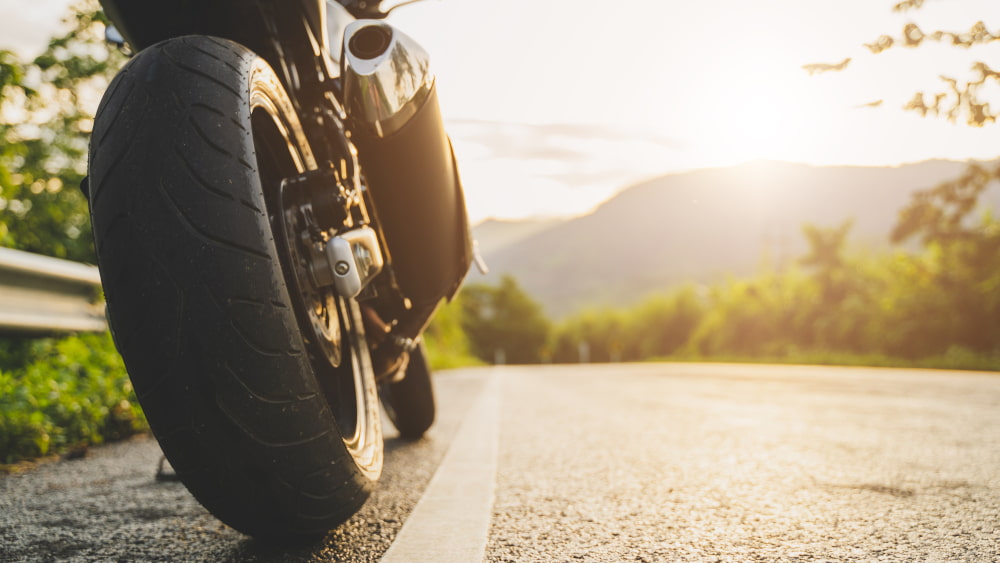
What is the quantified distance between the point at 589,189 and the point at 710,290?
65.6 meters

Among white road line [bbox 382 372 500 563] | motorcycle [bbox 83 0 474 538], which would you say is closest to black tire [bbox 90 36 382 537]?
motorcycle [bbox 83 0 474 538]

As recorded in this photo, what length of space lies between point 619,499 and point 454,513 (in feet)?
1.53

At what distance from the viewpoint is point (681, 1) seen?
2.48 m

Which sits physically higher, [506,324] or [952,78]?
[952,78]

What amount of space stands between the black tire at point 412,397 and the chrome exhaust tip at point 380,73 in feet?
5.40

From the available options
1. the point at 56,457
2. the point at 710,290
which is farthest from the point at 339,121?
the point at 710,290

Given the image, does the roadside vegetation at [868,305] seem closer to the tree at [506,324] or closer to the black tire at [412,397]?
the tree at [506,324]

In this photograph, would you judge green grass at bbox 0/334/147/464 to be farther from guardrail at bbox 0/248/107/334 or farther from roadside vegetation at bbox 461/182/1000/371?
roadside vegetation at bbox 461/182/1000/371

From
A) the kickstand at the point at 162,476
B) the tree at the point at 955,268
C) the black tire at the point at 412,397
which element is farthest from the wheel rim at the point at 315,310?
→ the tree at the point at 955,268

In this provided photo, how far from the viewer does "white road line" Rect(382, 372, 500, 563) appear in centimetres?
165

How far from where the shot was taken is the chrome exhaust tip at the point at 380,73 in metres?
1.93

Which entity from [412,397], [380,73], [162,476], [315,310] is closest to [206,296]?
[315,310]

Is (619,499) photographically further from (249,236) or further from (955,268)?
(955,268)

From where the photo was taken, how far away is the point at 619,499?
2.17 meters
